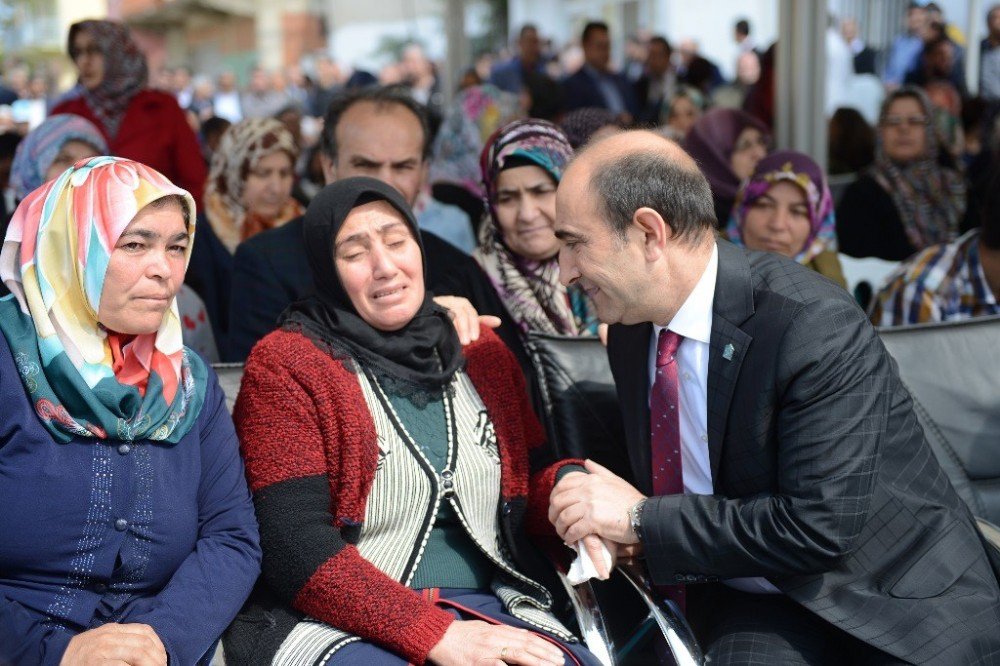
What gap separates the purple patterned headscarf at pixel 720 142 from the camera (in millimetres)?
5703

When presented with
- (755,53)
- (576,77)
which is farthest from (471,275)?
(755,53)

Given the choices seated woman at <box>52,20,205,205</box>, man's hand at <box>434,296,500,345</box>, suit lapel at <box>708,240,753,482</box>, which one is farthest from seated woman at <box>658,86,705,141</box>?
suit lapel at <box>708,240,753,482</box>

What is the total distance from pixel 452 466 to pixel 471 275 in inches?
Result: 42.2

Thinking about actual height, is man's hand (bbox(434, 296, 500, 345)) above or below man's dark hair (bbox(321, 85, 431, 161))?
below

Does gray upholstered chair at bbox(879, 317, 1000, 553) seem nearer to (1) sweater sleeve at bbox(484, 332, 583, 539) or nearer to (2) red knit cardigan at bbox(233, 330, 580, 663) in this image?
(1) sweater sleeve at bbox(484, 332, 583, 539)

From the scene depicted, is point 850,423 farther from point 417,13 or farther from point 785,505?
point 417,13

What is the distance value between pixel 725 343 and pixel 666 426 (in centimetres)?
27

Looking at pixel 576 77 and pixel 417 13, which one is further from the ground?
pixel 417 13

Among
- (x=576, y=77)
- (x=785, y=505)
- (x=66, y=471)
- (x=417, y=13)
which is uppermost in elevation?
(x=417, y=13)

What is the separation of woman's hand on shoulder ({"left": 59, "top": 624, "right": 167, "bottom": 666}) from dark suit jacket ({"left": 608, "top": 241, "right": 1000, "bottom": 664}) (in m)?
1.01

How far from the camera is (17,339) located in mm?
2055

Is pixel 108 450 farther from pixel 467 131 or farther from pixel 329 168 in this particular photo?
pixel 467 131

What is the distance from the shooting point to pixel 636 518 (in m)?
2.20

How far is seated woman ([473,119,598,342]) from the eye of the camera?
3426mm
